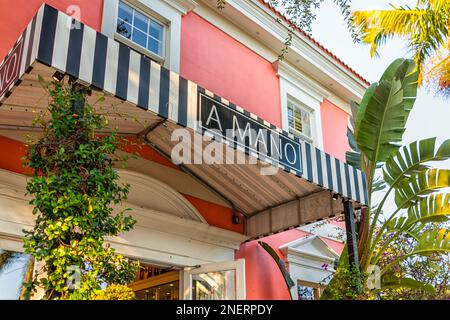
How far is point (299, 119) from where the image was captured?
32.9ft

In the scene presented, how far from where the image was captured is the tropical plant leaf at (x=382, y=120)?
20.3ft

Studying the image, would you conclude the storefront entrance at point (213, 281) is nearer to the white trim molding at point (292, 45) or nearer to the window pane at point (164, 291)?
the window pane at point (164, 291)

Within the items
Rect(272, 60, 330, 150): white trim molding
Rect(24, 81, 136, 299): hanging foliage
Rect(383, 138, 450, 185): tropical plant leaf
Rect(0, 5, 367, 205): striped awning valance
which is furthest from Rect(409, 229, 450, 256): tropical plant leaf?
Rect(24, 81, 136, 299): hanging foliage

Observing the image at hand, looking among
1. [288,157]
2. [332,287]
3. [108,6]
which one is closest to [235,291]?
[332,287]

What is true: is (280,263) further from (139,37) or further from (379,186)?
(139,37)

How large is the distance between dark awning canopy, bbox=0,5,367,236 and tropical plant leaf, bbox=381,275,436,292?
1543 millimetres

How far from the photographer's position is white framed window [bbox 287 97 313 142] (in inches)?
383

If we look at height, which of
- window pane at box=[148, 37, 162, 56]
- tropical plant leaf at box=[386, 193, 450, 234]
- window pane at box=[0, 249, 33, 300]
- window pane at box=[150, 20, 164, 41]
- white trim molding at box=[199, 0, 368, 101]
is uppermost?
white trim molding at box=[199, 0, 368, 101]

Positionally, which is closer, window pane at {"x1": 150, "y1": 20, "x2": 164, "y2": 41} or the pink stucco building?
the pink stucco building

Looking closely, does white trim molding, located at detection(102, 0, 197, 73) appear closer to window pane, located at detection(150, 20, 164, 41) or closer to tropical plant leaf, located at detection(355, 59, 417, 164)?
window pane, located at detection(150, 20, 164, 41)

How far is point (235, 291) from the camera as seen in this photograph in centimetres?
633

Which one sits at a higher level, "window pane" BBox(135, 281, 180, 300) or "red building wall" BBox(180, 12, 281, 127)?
"red building wall" BBox(180, 12, 281, 127)

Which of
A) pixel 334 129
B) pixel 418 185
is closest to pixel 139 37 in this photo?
pixel 418 185

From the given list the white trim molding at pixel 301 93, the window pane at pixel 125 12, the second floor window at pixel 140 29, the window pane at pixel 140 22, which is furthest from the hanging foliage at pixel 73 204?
the white trim molding at pixel 301 93
